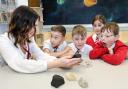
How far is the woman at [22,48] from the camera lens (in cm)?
135

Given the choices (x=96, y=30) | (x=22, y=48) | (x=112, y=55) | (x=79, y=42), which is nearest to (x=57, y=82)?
(x=22, y=48)

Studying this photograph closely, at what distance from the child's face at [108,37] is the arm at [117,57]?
78 millimetres

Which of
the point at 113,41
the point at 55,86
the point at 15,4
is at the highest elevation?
the point at 15,4

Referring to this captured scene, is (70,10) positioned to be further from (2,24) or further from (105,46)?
(105,46)

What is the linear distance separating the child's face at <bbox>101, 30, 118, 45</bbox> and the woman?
1.31 ft

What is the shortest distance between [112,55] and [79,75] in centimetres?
36

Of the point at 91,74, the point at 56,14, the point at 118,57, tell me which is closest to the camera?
the point at 91,74

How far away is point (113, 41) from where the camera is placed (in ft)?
5.55

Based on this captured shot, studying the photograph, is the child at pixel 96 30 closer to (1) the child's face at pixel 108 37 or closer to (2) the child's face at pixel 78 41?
(2) the child's face at pixel 78 41

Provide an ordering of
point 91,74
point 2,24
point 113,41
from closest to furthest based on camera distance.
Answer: point 91,74
point 113,41
point 2,24

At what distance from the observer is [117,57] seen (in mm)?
1526

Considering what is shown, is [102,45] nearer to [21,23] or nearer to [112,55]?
[112,55]

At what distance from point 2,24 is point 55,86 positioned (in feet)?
5.09

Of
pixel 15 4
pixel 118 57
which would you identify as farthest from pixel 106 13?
pixel 118 57
